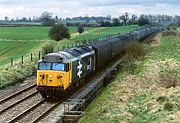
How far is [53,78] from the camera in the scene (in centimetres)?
2728

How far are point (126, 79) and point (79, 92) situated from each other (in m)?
4.65

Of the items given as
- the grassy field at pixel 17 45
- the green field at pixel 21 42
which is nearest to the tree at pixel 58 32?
the green field at pixel 21 42

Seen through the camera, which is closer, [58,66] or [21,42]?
[58,66]

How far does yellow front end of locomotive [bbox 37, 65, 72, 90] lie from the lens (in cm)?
2714

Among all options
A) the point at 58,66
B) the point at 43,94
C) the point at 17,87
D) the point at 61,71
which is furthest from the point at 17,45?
the point at 61,71

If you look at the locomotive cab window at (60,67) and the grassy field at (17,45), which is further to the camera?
the grassy field at (17,45)

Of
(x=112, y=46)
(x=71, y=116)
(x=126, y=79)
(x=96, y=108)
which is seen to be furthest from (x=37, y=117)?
(x=112, y=46)

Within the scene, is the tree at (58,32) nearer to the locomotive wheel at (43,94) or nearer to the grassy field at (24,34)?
the grassy field at (24,34)

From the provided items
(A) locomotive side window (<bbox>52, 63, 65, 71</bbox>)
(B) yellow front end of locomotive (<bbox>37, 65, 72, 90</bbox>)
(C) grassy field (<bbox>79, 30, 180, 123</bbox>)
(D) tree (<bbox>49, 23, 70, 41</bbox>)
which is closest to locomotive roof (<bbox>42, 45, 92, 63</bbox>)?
(A) locomotive side window (<bbox>52, 63, 65, 71</bbox>)

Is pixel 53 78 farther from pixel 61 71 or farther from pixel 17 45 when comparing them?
pixel 17 45

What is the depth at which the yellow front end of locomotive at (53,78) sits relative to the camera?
27.1m

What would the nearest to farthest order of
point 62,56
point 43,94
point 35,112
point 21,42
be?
point 35,112 → point 62,56 → point 43,94 → point 21,42

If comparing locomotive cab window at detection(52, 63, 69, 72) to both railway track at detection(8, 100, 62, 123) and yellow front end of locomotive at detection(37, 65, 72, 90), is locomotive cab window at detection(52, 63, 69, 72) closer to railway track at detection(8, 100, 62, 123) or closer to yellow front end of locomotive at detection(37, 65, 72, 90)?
yellow front end of locomotive at detection(37, 65, 72, 90)

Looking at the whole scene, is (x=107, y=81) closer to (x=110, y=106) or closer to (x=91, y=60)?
(x=91, y=60)
